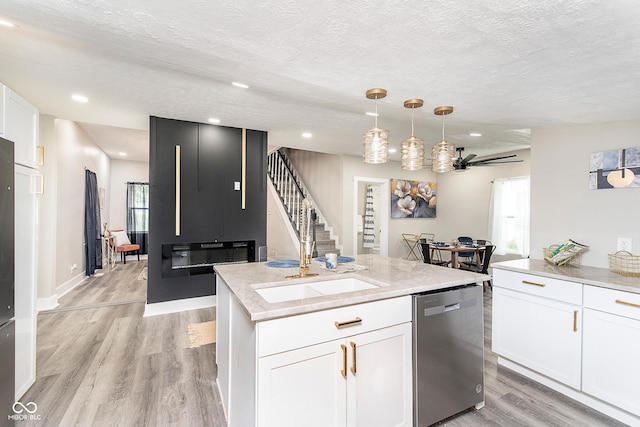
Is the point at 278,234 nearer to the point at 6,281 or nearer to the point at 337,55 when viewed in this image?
the point at 6,281

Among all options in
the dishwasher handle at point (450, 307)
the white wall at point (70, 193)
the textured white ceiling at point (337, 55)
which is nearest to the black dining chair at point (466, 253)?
the textured white ceiling at point (337, 55)

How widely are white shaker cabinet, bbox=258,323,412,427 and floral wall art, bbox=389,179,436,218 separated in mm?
5266

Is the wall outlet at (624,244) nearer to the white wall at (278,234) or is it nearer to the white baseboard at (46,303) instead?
the white wall at (278,234)

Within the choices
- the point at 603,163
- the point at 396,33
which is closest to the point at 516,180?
the point at 603,163

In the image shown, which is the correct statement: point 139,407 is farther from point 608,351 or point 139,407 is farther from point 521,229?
point 521,229

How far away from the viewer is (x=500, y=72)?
1.86 meters

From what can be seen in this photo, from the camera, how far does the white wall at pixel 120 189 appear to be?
7.75 meters

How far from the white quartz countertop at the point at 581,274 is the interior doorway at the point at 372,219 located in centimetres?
392

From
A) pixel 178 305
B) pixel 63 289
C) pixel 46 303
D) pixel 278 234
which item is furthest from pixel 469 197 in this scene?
pixel 63 289

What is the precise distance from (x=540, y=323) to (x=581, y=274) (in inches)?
18.5

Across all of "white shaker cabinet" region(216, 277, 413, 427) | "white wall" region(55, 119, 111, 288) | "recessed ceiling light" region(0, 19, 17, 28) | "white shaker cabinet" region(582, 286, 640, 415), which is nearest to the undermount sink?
"white shaker cabinet" region(216, 277, 413, 427)

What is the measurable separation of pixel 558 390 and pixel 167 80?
12.9 feet

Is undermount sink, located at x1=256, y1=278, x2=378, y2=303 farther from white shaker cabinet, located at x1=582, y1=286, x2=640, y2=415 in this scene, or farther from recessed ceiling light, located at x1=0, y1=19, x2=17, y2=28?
recessed ceiling light, located at x1=0, y1=19, x2=17, y2=28

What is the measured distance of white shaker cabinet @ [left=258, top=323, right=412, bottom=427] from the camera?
4.25 feet
